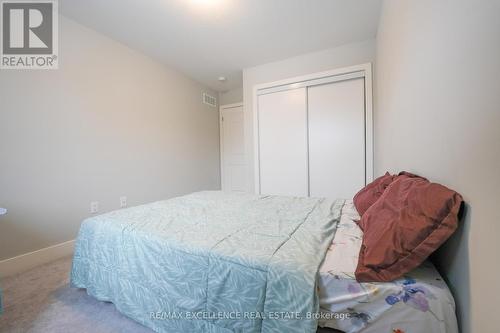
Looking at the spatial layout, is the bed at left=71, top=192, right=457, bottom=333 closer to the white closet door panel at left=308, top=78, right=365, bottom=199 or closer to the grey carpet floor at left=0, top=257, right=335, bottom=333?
the grey carpet floor at left=0, top=257, right=335, bottom=333

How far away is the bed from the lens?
71 cm

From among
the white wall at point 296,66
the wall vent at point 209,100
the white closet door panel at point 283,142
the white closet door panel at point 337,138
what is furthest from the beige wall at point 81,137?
the white closet door panel at point 337,138

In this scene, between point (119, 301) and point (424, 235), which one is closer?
point (424, 235)

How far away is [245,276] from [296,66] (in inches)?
120

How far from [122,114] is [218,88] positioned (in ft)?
6.87

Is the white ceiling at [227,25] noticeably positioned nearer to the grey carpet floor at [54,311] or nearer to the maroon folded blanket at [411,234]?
the maroon folded blanket at [411,234]

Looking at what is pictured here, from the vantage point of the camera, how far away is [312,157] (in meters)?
3.06

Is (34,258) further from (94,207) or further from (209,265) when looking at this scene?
(209,265)

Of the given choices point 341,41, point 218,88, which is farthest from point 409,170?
point 218,88

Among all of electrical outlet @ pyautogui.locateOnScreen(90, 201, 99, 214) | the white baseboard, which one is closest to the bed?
the white baseboard

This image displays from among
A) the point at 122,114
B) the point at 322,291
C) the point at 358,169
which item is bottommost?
the point at 322,291

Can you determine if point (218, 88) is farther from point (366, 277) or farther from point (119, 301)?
point (366, 277)

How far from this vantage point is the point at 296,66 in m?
3.11

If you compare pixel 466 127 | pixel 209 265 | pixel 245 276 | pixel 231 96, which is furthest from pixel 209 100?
pixel 466 127
